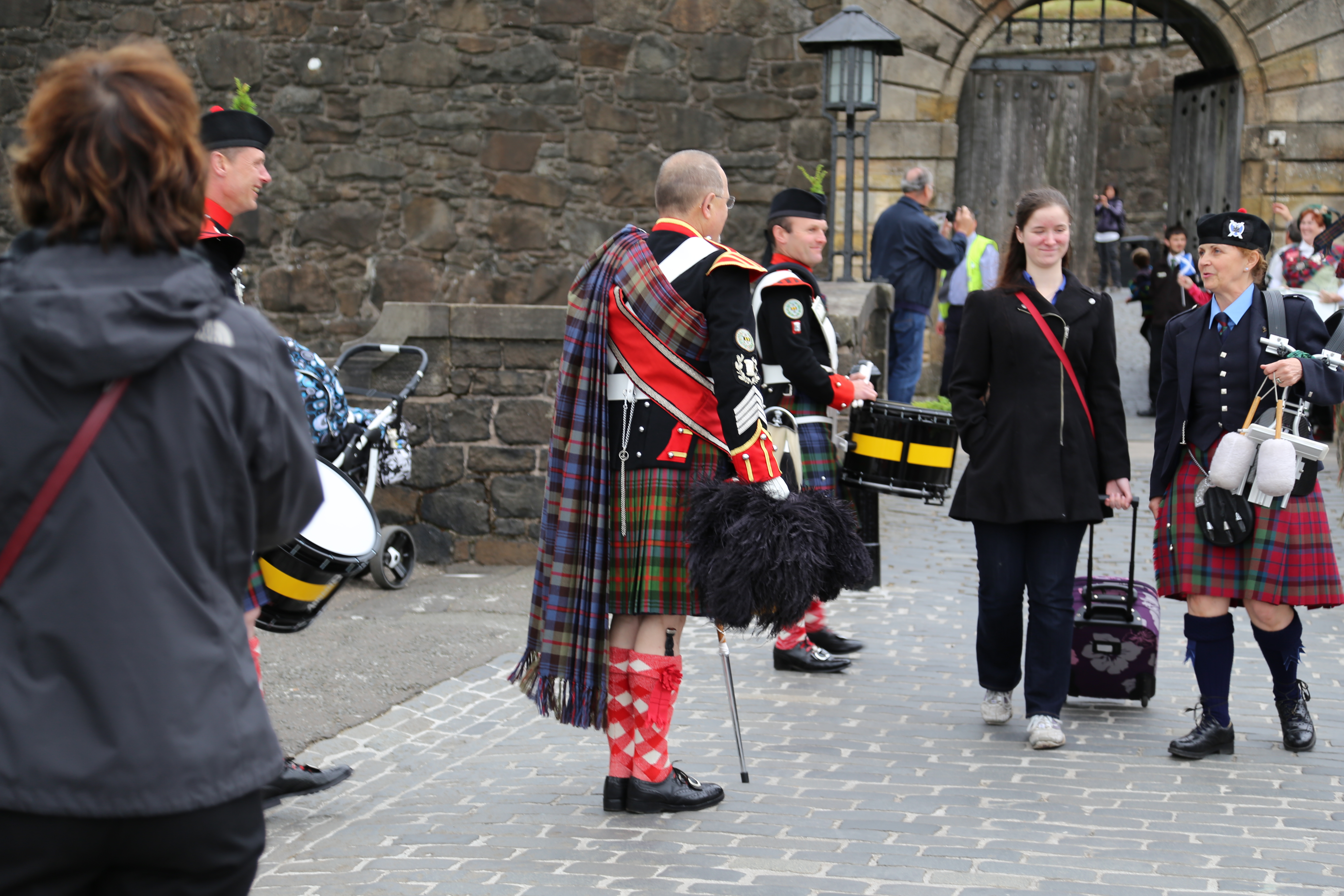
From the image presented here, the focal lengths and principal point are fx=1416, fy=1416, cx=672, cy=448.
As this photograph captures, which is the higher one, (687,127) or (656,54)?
(656,54)

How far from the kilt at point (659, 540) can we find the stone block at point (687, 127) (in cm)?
1126

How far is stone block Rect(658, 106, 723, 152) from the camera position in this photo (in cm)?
1504

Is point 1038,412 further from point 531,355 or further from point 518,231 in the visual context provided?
point 518,231

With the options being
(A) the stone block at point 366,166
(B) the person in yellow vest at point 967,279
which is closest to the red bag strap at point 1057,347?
(B) the person in yellow vest at point 967,279

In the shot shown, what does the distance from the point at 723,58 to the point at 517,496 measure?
316 inches

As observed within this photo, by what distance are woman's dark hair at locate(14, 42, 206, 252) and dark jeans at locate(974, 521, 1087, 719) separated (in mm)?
3627

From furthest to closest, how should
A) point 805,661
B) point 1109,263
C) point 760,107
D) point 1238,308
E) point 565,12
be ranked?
point 1109,263 < point 565,12 < point 760,107 < point 805,661 < point 1238,308

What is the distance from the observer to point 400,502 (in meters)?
8.48

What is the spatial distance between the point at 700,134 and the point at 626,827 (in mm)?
11799

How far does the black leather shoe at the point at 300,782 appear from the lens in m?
4.37

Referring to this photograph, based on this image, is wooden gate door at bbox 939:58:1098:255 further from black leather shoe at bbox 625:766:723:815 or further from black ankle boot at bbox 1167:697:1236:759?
black leather shoe at bbox 625:766:723:815

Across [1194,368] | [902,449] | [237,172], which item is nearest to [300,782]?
[237,172]

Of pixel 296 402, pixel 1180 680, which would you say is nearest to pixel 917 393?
pixel 1180 680

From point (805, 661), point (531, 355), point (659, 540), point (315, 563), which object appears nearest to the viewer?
point (315, 563)
